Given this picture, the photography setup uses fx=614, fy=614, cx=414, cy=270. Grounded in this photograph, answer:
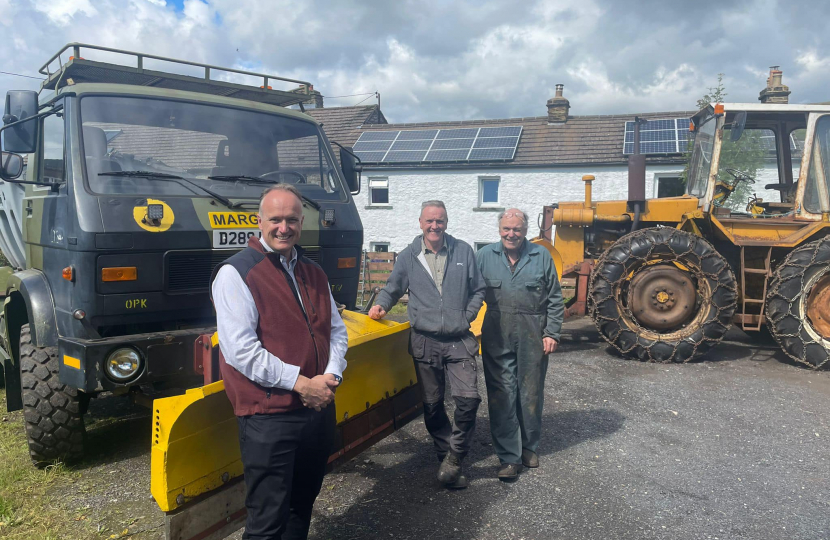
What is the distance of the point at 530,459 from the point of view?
4195 millimetres

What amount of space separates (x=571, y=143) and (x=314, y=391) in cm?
1804

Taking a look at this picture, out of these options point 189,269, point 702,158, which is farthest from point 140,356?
point 702,158

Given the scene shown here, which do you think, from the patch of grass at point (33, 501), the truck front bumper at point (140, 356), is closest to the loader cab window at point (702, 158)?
the truck front bumper at point (140, 356)

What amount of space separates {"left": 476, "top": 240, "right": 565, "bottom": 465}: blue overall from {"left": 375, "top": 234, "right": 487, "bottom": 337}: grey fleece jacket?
7.8 inches

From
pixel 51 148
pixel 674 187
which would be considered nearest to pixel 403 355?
pixel 51 148

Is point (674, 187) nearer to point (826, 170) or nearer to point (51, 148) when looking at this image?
point (826, 170)

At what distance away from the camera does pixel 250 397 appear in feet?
7.72

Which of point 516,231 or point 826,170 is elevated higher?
point 826,170

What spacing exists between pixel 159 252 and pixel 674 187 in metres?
16.6

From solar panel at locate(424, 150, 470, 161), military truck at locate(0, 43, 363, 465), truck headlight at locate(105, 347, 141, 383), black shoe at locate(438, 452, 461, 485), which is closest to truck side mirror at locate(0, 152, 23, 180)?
military truck at locate(0, 43, 363, 465)

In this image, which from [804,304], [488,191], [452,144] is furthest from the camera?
[452,144]

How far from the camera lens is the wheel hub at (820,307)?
682cm

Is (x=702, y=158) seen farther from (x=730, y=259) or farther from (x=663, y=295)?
(x=663, y=295)

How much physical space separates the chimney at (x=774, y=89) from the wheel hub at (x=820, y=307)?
400 inches
